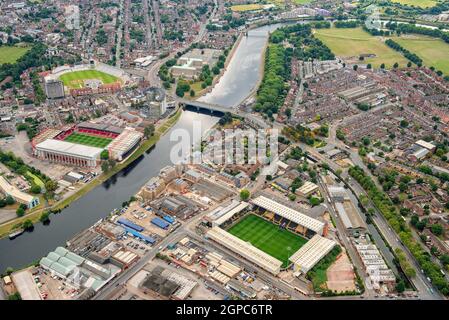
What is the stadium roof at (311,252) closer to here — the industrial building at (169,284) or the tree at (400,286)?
the tree at (400,286)

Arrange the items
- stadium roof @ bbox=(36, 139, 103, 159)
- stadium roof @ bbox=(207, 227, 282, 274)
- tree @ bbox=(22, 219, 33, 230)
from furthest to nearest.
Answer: stadium roof @ bbox=(36, 139, 103, 159) < tree @ bbox=(22, 219, 33, 230) < stadium roof @ bbox=(207, 227, 282, 274)

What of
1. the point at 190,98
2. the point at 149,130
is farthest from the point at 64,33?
the point at 149,130

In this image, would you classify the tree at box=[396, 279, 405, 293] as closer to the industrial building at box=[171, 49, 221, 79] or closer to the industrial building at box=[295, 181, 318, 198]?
the industrial building at box=[295, 181, 318, 198]

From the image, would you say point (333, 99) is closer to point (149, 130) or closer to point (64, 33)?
point (149, 130)

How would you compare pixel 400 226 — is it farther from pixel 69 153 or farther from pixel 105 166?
pixel 69 153

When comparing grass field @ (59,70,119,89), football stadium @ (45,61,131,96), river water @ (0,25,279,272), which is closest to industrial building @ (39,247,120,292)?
river water @ (0,25,279,272)

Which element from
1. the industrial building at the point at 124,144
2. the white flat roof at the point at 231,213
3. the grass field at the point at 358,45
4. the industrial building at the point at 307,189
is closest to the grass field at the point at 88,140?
the industrial building at the point at 124,144
